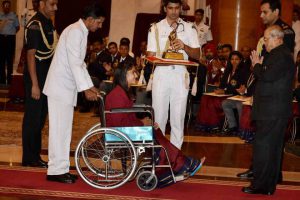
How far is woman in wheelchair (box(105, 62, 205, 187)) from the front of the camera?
6.75m

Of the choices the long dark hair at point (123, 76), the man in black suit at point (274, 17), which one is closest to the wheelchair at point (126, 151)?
the long dark hair at point (123, 76)

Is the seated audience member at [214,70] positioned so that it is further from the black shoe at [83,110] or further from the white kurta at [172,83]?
the white kurta at [172,83]

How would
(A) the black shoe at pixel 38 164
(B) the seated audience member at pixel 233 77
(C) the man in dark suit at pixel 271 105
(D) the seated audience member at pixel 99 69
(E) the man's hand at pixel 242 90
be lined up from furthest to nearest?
(D) the seated audience member at pixel 99 69
(B) the seated audience member at pixel 233 77
(E) the man's hand at pixel 242 90
(A) the black shoe at pixel 38 164
(C) the man in dark suit at pixel 271 105

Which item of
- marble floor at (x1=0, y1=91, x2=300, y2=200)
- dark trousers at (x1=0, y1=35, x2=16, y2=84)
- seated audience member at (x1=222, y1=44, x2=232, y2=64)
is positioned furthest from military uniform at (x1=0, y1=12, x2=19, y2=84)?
seated audience member at (x1=222, y1=44, x2=232, y2=64)

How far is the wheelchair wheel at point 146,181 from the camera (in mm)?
6613

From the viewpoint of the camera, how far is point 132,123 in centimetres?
682

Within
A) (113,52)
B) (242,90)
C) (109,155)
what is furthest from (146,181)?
(113,52)

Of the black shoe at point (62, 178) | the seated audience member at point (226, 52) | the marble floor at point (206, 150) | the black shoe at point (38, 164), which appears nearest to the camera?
the black shoe at point (62, 178)

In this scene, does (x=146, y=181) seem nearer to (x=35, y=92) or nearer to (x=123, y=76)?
(x=123, y=76)

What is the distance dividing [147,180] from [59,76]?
120 centimetres

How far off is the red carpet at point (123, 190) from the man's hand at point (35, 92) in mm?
711

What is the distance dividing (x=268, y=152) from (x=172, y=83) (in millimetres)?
1337

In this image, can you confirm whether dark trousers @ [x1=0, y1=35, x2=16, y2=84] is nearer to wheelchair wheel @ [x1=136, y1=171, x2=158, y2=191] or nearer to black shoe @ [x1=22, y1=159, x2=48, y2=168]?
black shoe @ [x1=22, y1=159, x2=48, y2=168]

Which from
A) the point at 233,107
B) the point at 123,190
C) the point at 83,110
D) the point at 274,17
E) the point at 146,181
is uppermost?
the point at 274,17
